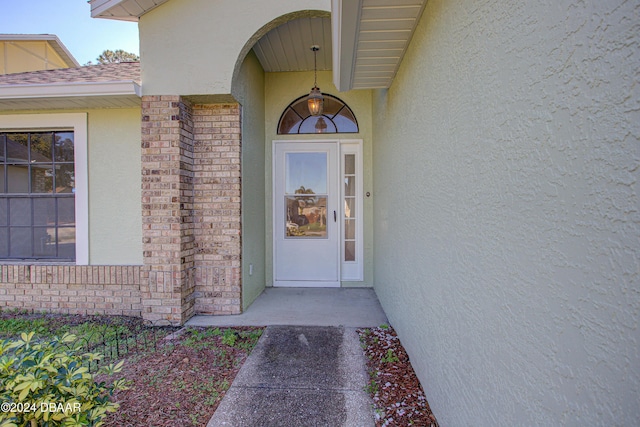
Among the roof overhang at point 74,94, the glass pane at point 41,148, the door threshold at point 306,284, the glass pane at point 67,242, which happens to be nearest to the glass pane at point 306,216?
the door threshold at point 306,284

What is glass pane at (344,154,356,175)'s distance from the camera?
18.2ft

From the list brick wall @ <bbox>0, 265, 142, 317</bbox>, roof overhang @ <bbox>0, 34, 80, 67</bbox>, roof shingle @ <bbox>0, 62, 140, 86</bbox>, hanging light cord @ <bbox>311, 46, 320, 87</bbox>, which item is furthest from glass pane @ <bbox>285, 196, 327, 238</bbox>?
roof overhang @ <bbox>0, 34, 80, 67</bbox>

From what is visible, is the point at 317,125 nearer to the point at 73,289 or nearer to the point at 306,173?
the point at 306,173

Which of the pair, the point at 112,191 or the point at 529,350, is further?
the point at 112,191

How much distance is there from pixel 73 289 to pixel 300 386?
370 cm

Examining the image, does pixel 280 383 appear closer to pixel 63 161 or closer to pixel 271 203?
pixel 271 203

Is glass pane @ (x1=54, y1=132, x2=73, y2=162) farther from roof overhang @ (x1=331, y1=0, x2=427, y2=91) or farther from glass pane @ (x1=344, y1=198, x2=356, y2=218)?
glass pane @ (x1=344, y1=198, x2=356, y2=218)

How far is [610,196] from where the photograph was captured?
0.75m

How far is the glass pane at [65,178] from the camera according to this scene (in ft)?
14.7

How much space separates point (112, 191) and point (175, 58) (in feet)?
6.53

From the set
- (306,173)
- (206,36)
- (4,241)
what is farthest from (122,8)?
(4,241)

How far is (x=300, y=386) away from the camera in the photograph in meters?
2.57

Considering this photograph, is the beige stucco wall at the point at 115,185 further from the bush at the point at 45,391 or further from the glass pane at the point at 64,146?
the bush at the point at 45,391

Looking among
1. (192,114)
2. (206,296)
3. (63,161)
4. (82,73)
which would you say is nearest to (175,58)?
(192,114)
